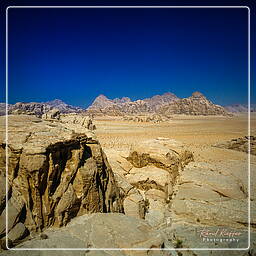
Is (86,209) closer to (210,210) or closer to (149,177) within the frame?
(210,210)

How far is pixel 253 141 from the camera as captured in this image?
24281mm

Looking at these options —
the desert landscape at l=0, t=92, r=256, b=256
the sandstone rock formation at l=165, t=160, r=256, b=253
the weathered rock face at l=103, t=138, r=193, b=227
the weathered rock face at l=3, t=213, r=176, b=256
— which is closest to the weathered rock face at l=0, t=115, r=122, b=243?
the desert landscape at l=0, t=92, r=256, b=256

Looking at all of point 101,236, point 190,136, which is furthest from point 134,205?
point 190,136

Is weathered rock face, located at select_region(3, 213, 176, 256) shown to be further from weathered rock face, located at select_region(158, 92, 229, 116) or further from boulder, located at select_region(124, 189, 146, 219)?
weathered rock face, located at select_region(158, 92, 229, 116)

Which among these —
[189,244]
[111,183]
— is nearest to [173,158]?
[111,183]

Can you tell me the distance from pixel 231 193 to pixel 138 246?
23.5 feet

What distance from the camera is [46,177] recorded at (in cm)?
539

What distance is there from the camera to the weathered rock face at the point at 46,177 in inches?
203

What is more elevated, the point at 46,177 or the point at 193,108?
the point at 193,108

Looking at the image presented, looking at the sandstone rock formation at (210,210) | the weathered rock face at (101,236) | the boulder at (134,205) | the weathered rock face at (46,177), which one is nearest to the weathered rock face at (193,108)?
the sandstone rock formation at (210,210)

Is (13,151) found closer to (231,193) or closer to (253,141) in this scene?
(231,193)

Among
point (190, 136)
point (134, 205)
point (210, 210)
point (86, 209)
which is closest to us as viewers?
point (86, 209)

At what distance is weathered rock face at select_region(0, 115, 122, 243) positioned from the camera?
16.9 feet

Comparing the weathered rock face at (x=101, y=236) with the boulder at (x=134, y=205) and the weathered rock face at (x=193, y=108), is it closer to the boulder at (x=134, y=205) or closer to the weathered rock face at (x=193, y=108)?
the boulder at (x=134, y=205)
